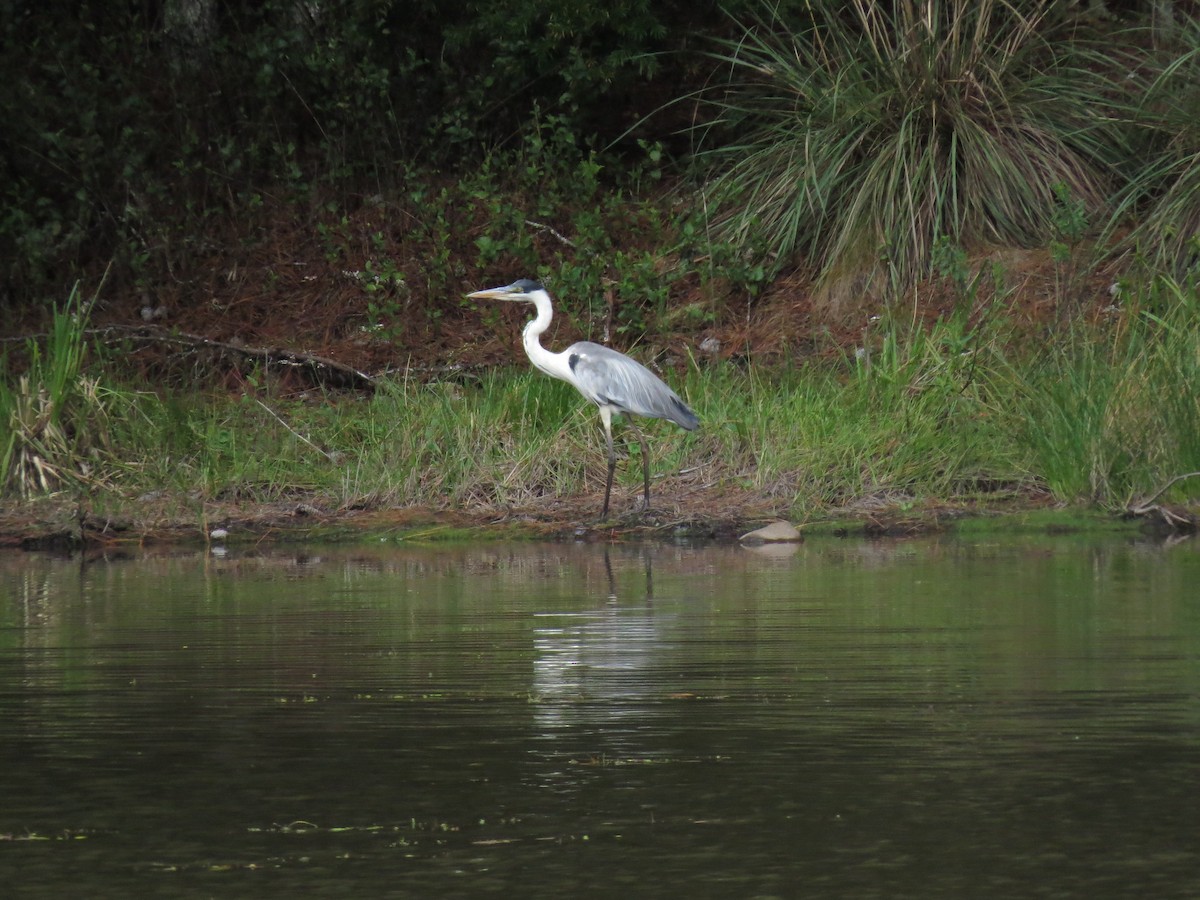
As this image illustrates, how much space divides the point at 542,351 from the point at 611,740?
27.1ft

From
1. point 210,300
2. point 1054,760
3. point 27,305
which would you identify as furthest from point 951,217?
point 1054,760

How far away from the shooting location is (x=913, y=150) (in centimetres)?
1465

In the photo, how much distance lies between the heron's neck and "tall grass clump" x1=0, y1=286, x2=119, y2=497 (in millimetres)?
2767

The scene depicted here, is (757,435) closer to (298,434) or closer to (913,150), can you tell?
(298,434)

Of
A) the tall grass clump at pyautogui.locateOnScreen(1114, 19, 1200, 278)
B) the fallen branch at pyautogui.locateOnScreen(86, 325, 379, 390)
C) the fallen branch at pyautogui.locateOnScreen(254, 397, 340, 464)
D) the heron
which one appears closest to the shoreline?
the heron

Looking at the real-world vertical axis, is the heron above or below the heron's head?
below

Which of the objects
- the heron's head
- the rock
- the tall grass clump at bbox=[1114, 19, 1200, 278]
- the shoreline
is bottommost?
the rock

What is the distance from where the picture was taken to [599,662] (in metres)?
5.79

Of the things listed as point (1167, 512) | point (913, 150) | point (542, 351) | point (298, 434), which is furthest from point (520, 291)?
point (1167, 512)

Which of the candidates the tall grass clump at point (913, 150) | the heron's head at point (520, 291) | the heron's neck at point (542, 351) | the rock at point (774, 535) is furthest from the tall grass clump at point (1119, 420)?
the heron's head at point (520, 291)

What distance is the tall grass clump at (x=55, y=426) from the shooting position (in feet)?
37.0

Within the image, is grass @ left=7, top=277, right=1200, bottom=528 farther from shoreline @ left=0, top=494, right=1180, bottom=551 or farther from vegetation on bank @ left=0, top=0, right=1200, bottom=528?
shoreline @ left=0, top=494, right=1180, bottom=551

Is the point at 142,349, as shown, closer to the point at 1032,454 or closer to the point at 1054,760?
the point at 1032,454

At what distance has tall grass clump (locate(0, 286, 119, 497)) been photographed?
1129 cm
